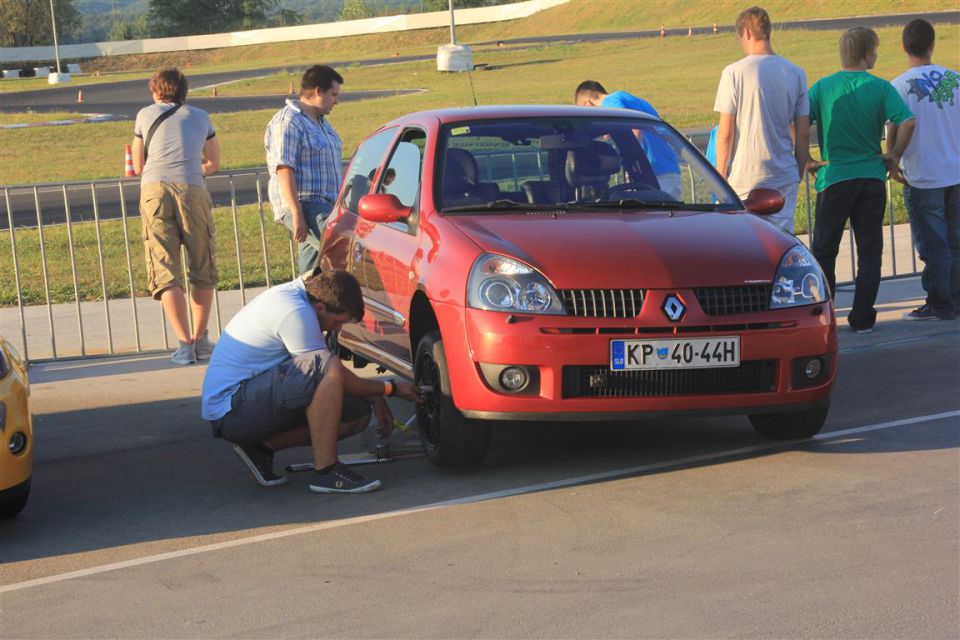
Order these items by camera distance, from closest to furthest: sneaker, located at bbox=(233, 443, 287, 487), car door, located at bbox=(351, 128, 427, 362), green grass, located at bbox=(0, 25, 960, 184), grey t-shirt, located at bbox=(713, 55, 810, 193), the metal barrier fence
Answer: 1. sneaker, located at bbox=(233, 443, 287, 487)
2. car door, located at bbox=(351, 128, 427, 362)
3. grey t-shirt, located at bbox=(713, 55, 810, 193)
4. the metal barrier fence
5. green grass, located at bbox=(0, 25, 960, 184)

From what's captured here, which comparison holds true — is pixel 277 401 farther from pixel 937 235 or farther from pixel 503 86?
pixel 503 86

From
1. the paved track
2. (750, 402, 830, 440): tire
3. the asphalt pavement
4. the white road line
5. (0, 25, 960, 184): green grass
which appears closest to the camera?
the asphalt pavement

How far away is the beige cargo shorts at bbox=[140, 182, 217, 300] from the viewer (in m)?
9.75

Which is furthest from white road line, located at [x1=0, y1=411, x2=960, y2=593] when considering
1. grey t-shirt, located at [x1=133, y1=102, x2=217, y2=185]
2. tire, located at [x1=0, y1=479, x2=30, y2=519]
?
grey t-shirt, located at [x1=133, y1=102, x2=217, y2=185]

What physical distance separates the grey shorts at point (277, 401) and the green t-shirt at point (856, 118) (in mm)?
4521

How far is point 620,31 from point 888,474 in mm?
70188

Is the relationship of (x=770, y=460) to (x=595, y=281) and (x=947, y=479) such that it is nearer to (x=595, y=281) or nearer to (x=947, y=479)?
(x=947, y=479)

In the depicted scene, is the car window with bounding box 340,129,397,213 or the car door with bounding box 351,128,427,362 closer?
the car door with bounding box 351,128,427,362

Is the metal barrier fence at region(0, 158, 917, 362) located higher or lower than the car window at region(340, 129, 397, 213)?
lower

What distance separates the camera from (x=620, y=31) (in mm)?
74500

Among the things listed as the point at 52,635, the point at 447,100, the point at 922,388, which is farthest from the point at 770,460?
the point at 447,100

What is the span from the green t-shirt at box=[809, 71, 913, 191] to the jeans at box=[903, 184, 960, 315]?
0.72m

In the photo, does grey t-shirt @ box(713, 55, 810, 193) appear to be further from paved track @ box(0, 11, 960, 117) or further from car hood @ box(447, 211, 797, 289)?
paved track @ box(0, 11, 960, 117)

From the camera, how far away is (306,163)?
9.74 metres
